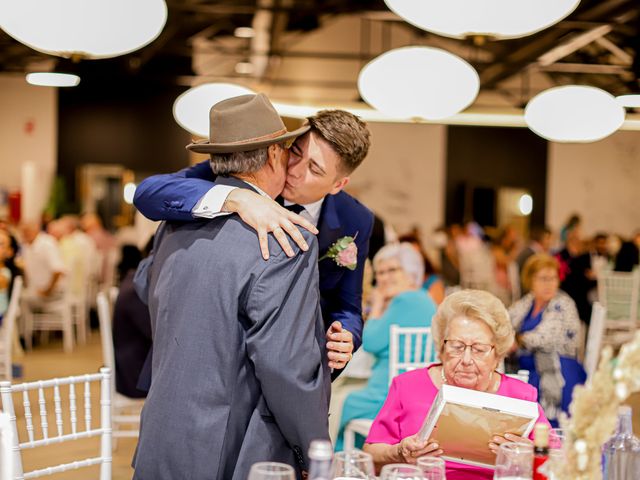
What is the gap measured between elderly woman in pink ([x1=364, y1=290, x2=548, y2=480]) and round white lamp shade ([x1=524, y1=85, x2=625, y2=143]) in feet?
13.7

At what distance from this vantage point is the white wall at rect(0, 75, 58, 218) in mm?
16000

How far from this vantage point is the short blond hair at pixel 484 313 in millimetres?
2533

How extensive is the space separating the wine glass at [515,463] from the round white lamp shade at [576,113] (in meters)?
5.01

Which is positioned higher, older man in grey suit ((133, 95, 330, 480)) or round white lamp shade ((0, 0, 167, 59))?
round white lamp shade ((0, 0, 167, 59))

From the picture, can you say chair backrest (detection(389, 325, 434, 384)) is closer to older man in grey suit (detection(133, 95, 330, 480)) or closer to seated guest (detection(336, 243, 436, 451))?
seated guest (detection(336, 243, 436, 451))

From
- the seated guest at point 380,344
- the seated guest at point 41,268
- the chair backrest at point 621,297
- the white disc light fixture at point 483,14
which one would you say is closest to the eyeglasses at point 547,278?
the seated guest at point 380,344

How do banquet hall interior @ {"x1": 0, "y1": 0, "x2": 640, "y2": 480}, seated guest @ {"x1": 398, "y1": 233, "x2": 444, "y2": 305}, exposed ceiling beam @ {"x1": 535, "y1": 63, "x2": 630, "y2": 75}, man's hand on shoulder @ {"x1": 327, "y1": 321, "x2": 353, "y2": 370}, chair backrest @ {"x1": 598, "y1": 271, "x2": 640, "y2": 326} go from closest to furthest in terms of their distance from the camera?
man's hand on shoulder @ {"x1": 327, "y1": 321, "x2": 353, "y2": 370} < banquet hall interior @ {"x1": 0, "y1": 0, "x2": 640, "y2": 480} < seated guest @ {"x1": 398, "y1": 233, "x2": 444, "y2": 305} < chair backrest @ {"x1": 598, "y1": 271, "x2": 640, "y2": 326} < exposed ceiling beam @ {"x1": 535, "y1": 63, "x2": 630, "y2": 75}

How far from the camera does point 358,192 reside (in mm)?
17219

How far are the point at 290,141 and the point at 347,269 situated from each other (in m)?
0.56

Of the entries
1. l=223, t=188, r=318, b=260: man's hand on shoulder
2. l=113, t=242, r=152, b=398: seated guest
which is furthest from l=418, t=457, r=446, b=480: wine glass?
l=113, t=242, r=152, b=398: seated guest

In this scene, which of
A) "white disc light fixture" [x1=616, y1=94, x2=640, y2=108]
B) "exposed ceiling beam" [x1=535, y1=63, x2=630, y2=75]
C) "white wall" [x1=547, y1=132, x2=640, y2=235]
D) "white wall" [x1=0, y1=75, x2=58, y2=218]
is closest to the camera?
"white disc light fixture" [x1=616, y1=94, x2=640, y2=108]

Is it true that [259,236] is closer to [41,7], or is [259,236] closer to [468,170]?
[41,7]

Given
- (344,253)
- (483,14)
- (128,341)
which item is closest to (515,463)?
(344,253)

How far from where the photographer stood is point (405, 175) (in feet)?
57.7
